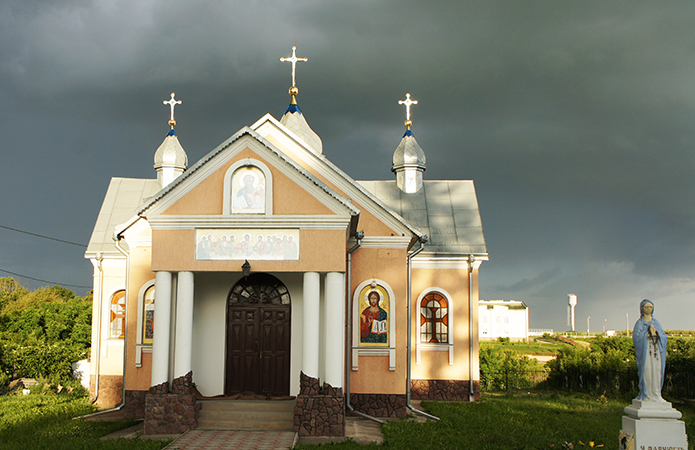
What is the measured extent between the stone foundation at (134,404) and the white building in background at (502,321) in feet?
166

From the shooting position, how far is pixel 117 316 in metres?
15.2

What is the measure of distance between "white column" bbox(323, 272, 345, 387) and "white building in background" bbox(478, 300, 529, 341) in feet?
169

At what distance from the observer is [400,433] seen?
10.6 m

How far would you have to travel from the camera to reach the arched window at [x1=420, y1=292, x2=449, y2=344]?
15.6m

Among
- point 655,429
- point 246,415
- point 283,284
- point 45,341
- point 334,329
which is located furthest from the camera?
point 45,341

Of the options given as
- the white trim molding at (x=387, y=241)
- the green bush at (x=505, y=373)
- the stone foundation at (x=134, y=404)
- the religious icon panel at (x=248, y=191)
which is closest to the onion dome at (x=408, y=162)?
the white trim molding at (x=387, y=241)

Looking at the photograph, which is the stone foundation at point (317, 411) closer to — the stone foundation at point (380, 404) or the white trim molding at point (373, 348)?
the stone foundation at point (380, 404)

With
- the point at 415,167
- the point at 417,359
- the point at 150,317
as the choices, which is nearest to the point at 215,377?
the point at 150,317

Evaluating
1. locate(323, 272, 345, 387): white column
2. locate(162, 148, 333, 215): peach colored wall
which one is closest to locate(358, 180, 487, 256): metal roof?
locate(323, 272, 345, 387): white column

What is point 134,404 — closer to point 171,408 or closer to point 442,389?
point 171,408

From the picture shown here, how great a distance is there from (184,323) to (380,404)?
15.1 feet

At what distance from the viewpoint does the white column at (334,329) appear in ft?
34.7

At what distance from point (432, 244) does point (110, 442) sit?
9.44 metres

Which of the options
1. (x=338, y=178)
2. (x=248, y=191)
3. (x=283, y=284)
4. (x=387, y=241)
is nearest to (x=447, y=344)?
(x=387, y=241)
